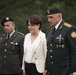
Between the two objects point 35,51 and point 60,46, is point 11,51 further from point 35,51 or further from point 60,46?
point 60,46

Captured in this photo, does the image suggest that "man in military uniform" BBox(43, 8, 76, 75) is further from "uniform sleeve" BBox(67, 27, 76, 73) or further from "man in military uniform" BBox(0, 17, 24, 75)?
"man in military uniform" BBox(0, 17, 24, 75)

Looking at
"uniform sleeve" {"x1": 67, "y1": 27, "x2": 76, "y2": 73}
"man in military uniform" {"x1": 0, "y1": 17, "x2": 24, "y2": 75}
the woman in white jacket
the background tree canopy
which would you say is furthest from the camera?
the background tree canopy

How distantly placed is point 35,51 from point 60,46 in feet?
3.59

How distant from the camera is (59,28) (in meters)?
9.28

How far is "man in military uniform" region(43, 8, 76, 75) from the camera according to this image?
9.03 meters

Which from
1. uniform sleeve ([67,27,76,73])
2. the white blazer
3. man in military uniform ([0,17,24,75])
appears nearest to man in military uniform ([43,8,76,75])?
uniform sleeve ([67,27,76,73])

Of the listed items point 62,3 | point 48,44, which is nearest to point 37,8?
point 62,3

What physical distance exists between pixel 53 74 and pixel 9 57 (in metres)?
1.53

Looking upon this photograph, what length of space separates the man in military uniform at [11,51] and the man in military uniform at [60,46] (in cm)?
136

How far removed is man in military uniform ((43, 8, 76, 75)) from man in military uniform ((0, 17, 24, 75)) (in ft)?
4.48

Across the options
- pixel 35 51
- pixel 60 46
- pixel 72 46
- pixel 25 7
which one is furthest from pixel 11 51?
pixel 25 7

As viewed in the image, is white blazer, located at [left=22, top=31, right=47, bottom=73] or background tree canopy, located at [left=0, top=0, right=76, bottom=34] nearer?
white blazer, located at [left=22, top=31, right=47, bottom=73]

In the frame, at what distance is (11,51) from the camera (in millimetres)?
10648

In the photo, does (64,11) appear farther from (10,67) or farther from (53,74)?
(53,74)
